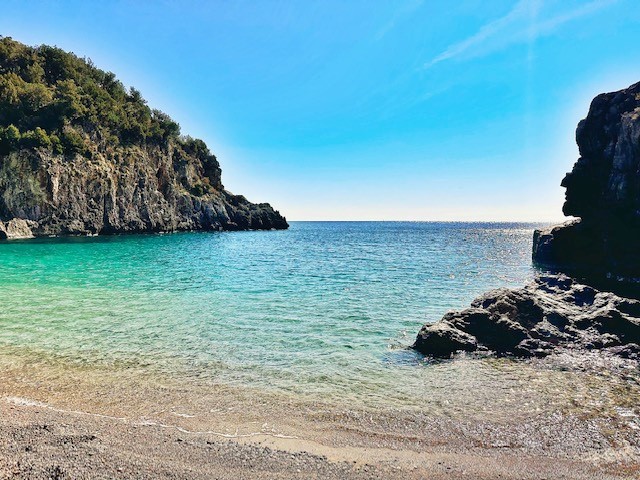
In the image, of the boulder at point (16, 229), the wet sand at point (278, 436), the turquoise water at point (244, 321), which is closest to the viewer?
the wet sand at point (278, 436)

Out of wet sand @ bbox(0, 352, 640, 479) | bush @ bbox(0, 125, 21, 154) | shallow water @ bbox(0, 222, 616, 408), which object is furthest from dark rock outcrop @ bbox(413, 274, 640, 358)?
bush @ bbox(0, 125, 21, 154)

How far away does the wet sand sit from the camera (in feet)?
18.4

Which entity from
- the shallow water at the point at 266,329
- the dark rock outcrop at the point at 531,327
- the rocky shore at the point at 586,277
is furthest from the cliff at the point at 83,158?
the rocky shore at the point at 586,277

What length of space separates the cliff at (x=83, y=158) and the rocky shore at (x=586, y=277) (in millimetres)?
67351

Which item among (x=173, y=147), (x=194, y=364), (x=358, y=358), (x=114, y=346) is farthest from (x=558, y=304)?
(x=173, y=147)

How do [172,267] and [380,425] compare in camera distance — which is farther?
[172,267]

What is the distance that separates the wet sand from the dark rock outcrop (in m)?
2.77

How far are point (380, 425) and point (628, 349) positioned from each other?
888cm

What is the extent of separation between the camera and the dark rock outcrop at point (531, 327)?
11320 millimetres

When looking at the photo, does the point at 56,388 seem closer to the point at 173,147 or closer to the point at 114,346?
the point at 114,346

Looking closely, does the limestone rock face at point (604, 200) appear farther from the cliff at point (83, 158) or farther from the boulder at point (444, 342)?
the cliff at point (83, 158)

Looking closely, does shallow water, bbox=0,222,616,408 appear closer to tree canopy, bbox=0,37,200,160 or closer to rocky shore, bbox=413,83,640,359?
rocky shore, bbox=413,83,640,359

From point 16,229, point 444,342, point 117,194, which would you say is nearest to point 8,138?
point 16,229

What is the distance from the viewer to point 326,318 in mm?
15250
